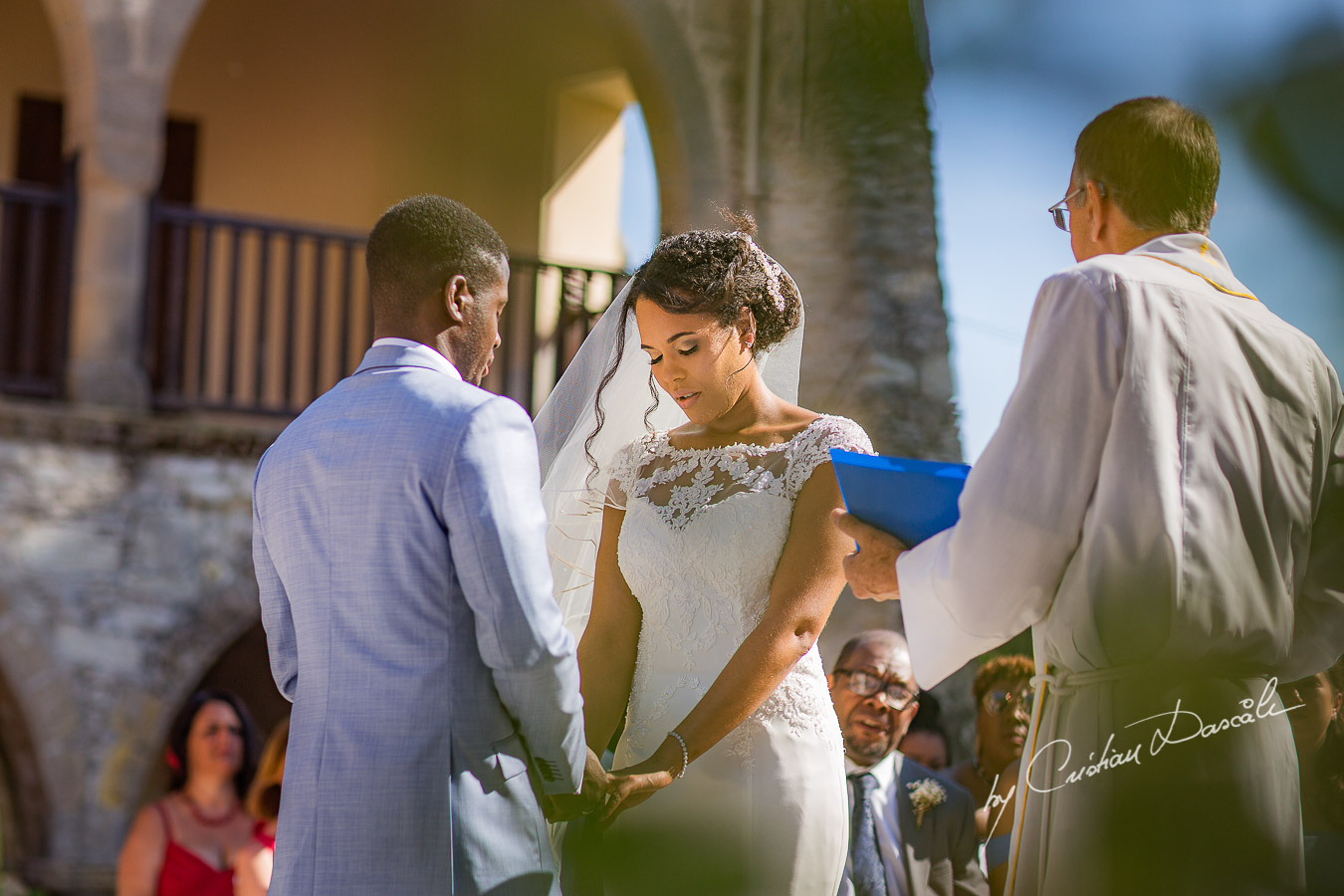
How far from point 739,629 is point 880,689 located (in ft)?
5.95

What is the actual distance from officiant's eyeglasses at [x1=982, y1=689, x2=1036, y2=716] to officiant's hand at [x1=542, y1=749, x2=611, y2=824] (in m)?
2.65

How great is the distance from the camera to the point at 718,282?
266 centimetres

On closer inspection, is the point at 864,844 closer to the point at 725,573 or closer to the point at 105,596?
the point at 725,573

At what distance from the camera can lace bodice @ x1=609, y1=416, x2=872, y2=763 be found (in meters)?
2.62

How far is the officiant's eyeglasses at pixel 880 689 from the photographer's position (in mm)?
4305

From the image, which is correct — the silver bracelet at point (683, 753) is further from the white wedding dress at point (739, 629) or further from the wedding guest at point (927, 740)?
the wedding guest at point (927, 740)

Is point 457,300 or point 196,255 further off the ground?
point 196,255

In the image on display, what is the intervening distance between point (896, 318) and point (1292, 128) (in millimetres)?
281

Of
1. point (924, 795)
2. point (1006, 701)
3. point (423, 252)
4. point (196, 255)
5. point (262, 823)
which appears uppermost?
point (196, 255)

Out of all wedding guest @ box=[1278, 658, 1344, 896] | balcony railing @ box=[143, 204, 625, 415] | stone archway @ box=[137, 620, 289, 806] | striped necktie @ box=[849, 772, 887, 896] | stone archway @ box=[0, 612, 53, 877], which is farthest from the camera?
stone archway @ box=[137, 620, 289, 806]

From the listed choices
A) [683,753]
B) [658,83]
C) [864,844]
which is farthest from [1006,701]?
[658,83]

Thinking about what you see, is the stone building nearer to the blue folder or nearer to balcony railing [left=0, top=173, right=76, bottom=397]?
balcony railing [left=0, top=173, right=76, bottom=397]

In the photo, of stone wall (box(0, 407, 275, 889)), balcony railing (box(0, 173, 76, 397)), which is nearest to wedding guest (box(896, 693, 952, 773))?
stone wall (box(0, 407, 275, 889))

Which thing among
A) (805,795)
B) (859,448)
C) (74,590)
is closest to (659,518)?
(859,448)
